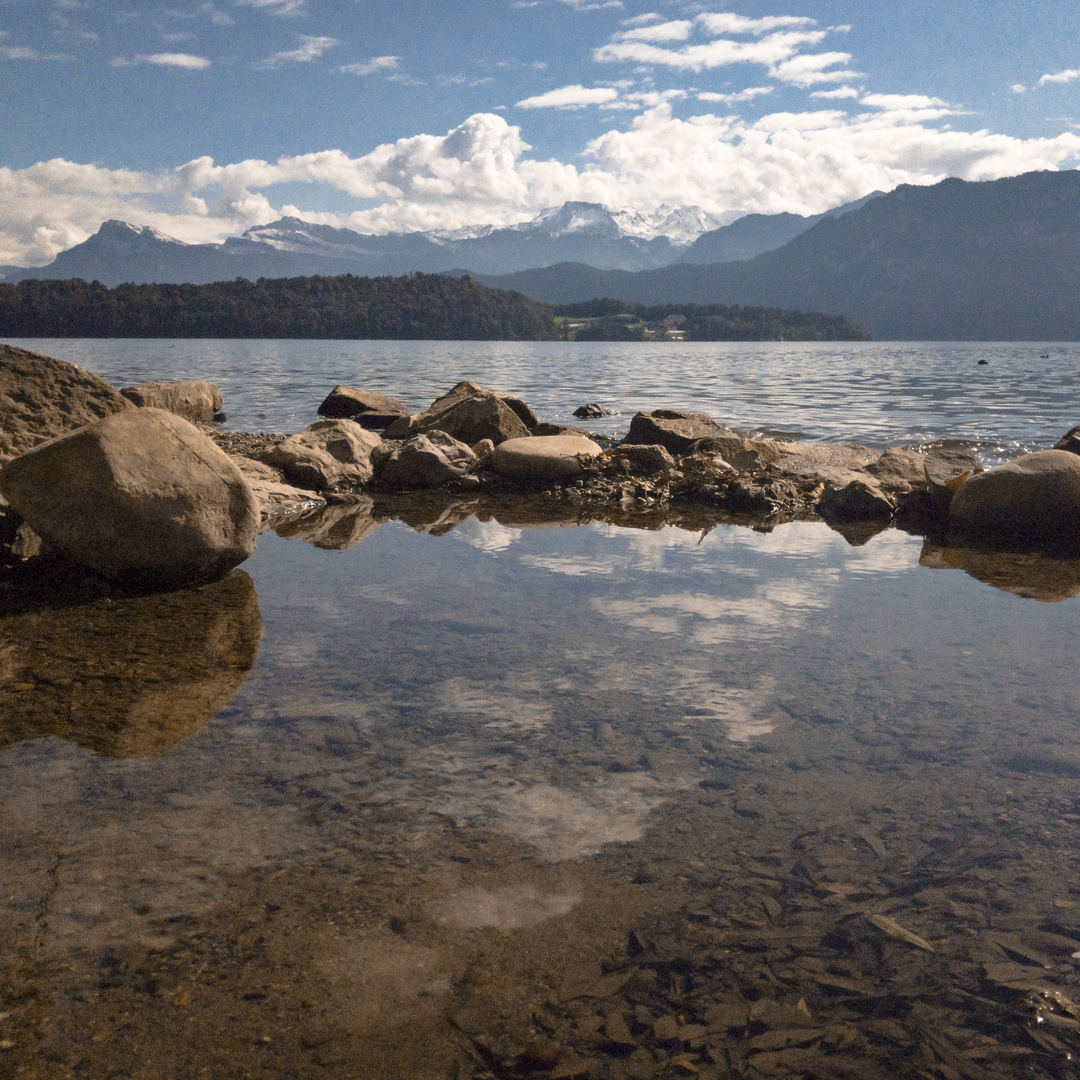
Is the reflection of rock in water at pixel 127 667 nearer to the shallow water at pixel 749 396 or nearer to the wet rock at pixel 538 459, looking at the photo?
the wet rock at pixel 538 459

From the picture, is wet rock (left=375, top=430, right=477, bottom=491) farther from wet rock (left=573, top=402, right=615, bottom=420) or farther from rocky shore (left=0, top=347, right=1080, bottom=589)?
wet rock (left=573, top=402, right=615, bottom=420)

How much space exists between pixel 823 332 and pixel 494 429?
17730 centimetres

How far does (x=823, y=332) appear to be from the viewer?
178 metres

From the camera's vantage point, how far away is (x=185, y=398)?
926 inches

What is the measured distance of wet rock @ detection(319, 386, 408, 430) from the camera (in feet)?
70.5

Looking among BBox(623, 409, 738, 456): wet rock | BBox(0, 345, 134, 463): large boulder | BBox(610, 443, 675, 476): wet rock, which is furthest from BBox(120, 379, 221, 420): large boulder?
BBox(610, 443, 675, 476): wet rock

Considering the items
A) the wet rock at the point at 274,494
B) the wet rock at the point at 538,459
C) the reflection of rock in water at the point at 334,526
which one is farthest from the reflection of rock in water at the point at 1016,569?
the wet rock at the point at 274,494

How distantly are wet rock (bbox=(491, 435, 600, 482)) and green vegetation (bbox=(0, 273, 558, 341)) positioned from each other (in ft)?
404

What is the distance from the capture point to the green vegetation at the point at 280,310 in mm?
117750

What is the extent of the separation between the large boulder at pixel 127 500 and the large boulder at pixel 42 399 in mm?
1550

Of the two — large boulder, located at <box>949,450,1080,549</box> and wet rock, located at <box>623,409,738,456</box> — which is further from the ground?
wet rock, located at <box>623,409,738,456</box>

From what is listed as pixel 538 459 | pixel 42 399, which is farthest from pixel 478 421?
pixel 42 399

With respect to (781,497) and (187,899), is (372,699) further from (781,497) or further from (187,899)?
(781,497)

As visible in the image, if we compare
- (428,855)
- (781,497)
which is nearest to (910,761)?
(428,855)
